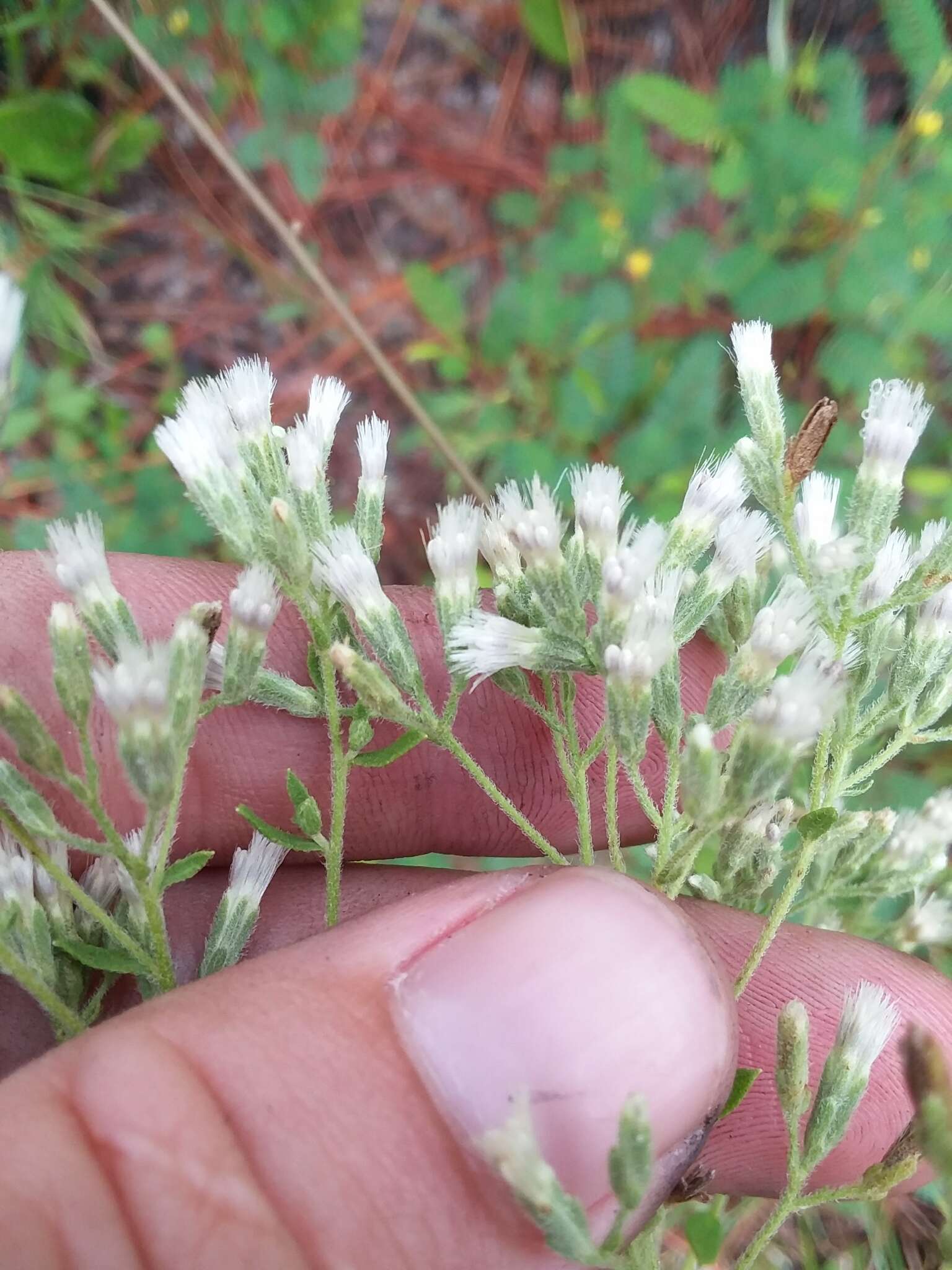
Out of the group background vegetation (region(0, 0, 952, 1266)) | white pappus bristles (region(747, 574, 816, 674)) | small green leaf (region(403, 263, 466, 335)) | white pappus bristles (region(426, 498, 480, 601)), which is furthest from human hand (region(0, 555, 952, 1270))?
small green leaf (region(403, 263, 466, 335))

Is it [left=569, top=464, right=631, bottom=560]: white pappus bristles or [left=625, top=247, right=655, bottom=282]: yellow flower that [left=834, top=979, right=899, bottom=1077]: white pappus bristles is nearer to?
[left=569, top=464, right=631, bottom=560]: white pappus bristles

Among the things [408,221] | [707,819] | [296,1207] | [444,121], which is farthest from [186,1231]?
[444,121]

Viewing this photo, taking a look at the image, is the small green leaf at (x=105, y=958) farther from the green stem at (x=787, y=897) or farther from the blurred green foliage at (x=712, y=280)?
the blurred green foliage at (x=712, y=280)

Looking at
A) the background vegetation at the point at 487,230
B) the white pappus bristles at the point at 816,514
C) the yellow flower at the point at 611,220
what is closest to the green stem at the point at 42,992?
the white pappus bristles at the point at 816,514

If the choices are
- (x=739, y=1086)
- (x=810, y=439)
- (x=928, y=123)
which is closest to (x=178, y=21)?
(x=928, y=123)

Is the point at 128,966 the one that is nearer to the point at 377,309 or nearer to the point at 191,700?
the point at 191,700

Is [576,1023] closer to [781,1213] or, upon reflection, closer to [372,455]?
[781,1213]
